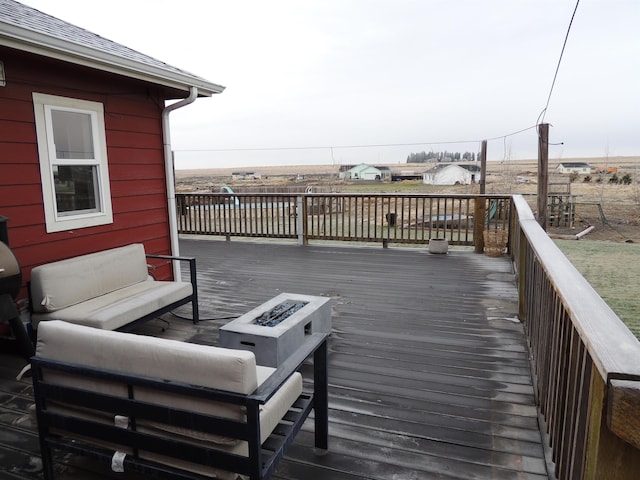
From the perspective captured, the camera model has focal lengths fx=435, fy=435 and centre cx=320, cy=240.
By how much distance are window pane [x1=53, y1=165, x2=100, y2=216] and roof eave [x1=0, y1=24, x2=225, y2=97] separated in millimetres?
923

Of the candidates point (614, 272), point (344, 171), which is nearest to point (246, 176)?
point (344, 171)

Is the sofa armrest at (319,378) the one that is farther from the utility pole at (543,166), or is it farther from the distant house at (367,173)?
the distant house at (367,173)

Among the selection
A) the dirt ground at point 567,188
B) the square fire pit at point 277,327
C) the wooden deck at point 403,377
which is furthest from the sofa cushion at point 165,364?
the dirt ground at point 567,188

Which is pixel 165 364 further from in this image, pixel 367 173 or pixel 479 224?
pixel 367 173

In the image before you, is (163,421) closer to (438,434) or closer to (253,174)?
(438,434)

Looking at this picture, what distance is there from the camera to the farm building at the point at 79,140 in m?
3.23

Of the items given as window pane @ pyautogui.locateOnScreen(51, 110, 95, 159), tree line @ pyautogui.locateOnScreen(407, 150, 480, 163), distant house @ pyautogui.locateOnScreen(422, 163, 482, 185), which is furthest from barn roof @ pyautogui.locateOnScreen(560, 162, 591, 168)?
window pane @ pyautogui.locateOnScreen(51, 110, 95, 159)

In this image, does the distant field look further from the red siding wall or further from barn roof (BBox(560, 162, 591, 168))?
barn roof (BBox(560, 162, 591, 168))

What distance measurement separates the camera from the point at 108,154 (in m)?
4.09

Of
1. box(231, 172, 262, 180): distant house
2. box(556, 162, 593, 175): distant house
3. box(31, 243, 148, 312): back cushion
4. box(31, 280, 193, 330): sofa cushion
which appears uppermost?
box(556, 162, 593, 175): distant house

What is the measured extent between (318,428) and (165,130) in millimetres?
3776

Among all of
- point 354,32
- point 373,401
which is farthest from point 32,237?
point 354,32

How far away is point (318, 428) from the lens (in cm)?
212

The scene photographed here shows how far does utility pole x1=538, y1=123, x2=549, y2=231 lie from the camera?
626cm
